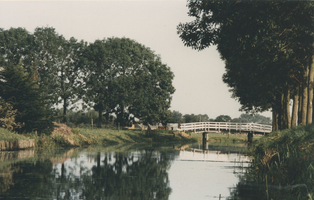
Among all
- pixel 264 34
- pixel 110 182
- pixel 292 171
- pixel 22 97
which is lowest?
pixel 110 182

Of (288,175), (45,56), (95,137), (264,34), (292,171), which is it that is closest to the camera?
(292,171)

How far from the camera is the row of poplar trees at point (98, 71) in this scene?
65188 millimetres

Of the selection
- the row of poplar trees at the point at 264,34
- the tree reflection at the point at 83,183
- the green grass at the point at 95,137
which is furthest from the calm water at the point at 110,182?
the green grass at the point at 95,137

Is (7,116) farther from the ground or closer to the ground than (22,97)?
closer to the ground

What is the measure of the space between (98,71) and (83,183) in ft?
186

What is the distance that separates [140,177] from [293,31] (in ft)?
45.6

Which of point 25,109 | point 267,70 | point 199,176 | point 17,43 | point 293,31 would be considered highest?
point 17,43

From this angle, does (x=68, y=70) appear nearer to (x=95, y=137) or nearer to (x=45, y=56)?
(x=45, y=56)

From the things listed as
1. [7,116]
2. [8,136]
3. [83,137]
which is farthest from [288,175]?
[83,137]

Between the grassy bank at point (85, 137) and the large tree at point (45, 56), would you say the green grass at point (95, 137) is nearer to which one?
the grassy bank at point (85, 137)

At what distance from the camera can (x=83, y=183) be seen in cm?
1371

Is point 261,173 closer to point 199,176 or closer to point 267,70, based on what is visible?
point 199,176

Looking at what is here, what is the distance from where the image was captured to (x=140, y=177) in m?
16.1

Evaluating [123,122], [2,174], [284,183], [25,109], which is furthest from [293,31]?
[123,122]
